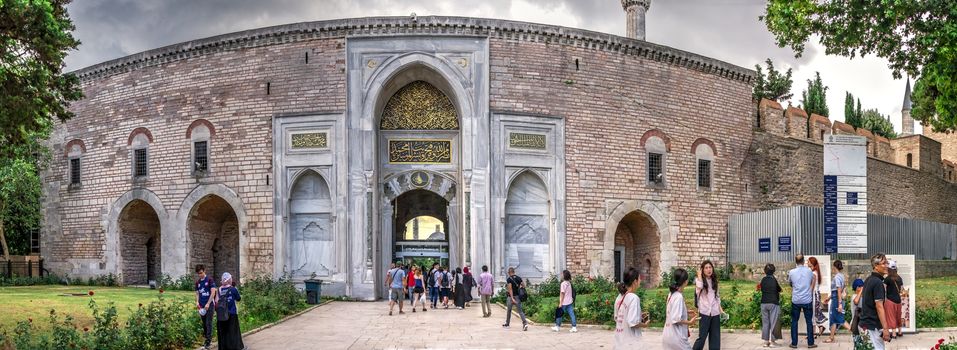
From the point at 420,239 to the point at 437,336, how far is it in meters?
13.8

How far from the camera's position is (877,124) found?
185ft

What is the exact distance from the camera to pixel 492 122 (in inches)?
987

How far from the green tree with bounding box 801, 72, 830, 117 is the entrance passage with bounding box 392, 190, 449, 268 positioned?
24.9 metres

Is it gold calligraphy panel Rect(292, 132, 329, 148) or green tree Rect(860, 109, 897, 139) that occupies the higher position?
green tree Rect(860, 109, 897, 139)

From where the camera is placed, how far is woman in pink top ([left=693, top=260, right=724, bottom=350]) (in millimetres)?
10109

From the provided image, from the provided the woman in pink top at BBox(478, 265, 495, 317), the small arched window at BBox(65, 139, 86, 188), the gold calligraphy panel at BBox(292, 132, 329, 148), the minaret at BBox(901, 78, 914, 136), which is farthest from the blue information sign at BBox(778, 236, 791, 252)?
the minaret at BBox(901, 78, 914, 136)

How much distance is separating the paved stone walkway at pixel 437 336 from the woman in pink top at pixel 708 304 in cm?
262

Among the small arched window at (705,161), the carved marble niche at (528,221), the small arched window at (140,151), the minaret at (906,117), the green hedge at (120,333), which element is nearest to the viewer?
the green hedge at (120,333)

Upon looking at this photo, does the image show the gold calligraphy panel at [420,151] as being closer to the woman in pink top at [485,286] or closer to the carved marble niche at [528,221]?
the carved marble niche at [528,221]

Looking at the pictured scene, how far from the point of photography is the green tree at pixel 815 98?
4606 centimetres

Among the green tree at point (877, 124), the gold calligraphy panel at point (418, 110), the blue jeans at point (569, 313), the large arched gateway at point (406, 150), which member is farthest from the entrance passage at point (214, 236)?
the green tree at point (877, 124)

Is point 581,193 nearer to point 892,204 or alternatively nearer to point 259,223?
point 259,223

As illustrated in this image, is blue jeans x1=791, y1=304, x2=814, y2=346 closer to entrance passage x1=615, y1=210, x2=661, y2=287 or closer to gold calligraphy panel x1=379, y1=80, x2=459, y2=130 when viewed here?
entrance passage x1=615, y1=210, x2=661, y2=287

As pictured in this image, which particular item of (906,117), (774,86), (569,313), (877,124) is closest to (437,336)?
(569,313)
